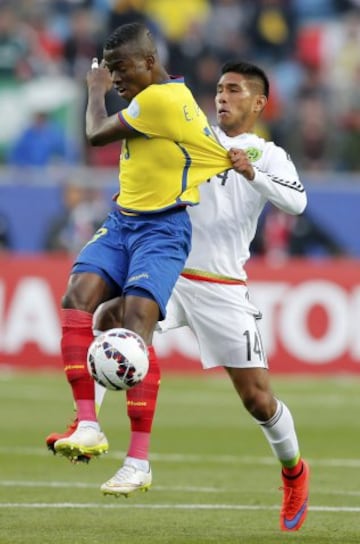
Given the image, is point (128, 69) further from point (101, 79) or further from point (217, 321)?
point (217, 321)

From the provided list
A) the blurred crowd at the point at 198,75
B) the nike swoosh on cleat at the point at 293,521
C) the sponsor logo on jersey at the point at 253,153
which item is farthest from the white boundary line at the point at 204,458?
the blurred crowd at the point at 198,75

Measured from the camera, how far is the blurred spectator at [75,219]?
63.9 ft

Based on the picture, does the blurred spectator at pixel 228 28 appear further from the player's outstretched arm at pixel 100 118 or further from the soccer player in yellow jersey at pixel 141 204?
the soccer player in yellow jersey at pixel 141 204

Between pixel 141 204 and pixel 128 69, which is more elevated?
pixel 128 69

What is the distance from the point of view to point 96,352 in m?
7.73

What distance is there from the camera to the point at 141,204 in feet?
27.3

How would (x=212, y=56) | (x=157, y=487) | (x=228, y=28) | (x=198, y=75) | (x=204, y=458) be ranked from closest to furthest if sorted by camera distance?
(x=157, y=487) < (x=204, y=458) < (x=198, y=75) < (x=212, y=56) < (x=228, y=28)

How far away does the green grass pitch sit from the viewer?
8.38 metres

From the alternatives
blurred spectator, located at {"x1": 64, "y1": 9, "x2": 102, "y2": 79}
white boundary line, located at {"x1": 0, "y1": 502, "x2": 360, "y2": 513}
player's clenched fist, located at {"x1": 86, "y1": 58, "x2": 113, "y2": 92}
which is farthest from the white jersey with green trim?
blurred spectator, located at {"x1": 64, "y1": 9, "x2": 102, "y2": 79}

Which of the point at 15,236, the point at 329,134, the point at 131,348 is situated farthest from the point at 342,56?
the point at 131,348

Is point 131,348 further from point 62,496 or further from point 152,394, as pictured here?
point 62,496

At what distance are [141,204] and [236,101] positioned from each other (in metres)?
1.16

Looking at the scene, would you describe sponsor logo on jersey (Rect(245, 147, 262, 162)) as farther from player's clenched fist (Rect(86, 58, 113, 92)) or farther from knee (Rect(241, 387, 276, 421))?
knee (Rect(241, 387, 276, 421))

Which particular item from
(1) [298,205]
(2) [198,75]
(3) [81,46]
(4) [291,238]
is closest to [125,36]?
(1) [298,205]
